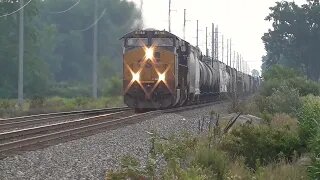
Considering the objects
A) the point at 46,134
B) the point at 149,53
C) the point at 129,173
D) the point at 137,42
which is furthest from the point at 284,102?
the point at 129,173

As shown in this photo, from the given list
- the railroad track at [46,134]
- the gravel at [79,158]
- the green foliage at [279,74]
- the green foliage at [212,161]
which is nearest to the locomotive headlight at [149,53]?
the railroad track at [46,134]

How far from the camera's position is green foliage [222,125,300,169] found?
11.6 metres

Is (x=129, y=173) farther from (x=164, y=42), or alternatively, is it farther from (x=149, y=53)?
(x=164, y=42)

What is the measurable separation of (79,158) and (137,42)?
46.9ft

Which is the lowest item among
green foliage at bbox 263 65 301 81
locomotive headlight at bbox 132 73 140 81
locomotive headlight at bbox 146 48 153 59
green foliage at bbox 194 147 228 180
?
green foliage at bbox 194 147 228 180

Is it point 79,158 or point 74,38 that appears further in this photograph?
point 74,38

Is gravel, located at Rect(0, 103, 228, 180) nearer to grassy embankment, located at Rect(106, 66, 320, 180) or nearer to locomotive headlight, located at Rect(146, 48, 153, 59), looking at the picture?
grassy embankment, located at Rect(106, 66, 320, 180)

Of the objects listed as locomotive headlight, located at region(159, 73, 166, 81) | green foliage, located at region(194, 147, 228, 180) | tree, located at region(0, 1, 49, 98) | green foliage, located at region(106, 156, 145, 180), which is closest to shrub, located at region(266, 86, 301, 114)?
locomotive headlight, located at region(159, 73, 166, 81)

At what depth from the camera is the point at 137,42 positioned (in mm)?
24578

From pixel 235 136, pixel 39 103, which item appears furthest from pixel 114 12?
pixel 235 136

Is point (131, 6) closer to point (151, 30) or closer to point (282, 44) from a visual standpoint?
point (282, 44)

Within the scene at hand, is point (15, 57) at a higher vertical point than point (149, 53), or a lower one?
higher

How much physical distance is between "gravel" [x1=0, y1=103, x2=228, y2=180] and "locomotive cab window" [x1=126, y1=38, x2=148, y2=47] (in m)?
9.36

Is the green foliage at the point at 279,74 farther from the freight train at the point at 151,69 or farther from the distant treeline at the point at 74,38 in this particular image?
the distant treeline at the point at 74,38
